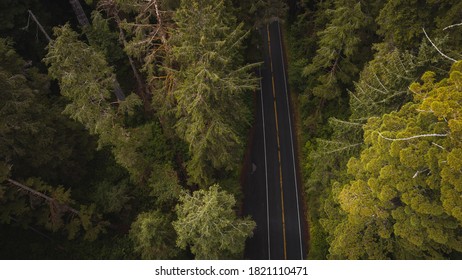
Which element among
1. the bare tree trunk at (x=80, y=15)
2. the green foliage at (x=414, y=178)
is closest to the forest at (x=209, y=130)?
the green foliage at (x=414, y=178)

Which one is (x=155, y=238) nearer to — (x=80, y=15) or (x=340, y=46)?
(x=340, y=46)

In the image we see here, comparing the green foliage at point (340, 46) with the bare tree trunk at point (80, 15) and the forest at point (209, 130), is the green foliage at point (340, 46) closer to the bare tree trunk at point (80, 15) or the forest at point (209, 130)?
the forest at point (209, 130)

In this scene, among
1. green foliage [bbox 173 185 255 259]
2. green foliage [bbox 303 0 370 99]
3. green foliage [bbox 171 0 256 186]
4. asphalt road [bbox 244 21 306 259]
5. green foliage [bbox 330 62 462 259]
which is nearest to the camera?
green foliage [bbox 330 62 462 259]

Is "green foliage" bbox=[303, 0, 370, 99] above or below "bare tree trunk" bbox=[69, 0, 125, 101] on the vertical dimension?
below

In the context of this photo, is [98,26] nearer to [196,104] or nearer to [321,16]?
[196,104]

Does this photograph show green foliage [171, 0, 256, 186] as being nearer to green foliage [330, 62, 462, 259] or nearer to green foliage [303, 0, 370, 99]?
green foliage [330, 62, 462, 259]

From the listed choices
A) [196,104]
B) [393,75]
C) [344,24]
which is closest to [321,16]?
[344,24]

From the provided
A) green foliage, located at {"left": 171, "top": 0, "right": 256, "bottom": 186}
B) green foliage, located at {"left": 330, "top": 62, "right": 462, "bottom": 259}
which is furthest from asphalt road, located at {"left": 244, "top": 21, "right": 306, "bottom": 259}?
green foliage, located at {"left": 330, "top": 62, "right": 462, "bottom": 259}
